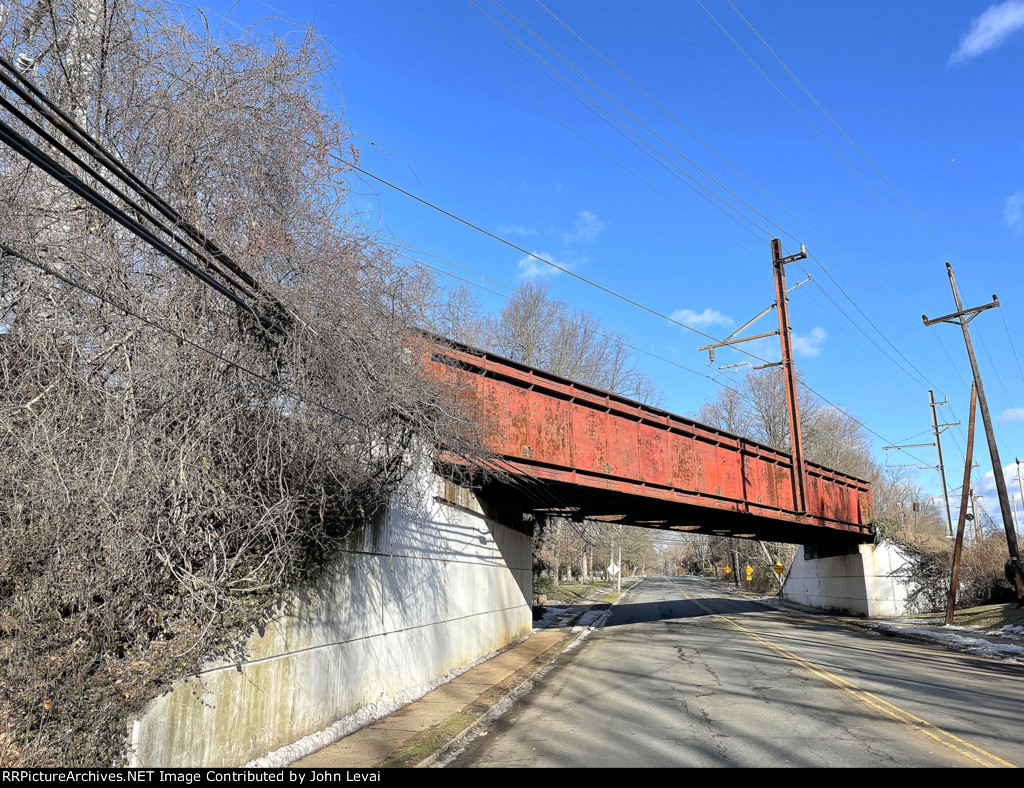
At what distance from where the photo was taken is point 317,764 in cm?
691

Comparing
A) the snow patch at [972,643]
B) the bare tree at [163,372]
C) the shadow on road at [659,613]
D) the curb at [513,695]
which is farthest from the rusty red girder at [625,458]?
the shadow on road at [659,613]

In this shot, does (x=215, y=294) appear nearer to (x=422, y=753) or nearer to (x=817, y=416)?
(x=422, y=753)

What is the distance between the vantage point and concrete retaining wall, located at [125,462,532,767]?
19.5 ft

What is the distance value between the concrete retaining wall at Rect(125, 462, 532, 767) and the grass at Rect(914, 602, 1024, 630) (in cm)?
1719

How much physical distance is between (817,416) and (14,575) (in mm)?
60929

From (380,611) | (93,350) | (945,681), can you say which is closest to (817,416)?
(945,681)

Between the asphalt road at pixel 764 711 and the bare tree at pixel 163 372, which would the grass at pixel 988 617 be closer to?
the asphalt road at pixel 764 711

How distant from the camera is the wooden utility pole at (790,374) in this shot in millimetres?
24969

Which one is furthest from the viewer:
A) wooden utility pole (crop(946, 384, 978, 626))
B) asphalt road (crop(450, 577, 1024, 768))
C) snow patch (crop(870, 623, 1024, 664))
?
wooden utility pole (crop(946, 384, 978, 626))

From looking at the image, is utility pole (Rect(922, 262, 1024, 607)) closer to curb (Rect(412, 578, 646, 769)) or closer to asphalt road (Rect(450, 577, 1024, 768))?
asphalt road (Rect(450, 577, 1024, 768))

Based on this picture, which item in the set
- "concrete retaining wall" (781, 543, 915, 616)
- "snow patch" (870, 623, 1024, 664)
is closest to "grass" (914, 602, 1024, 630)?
"snow patch" (870, 623, 1024, 664)

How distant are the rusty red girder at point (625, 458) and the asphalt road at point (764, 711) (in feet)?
14.4

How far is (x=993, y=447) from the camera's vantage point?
24734mm
